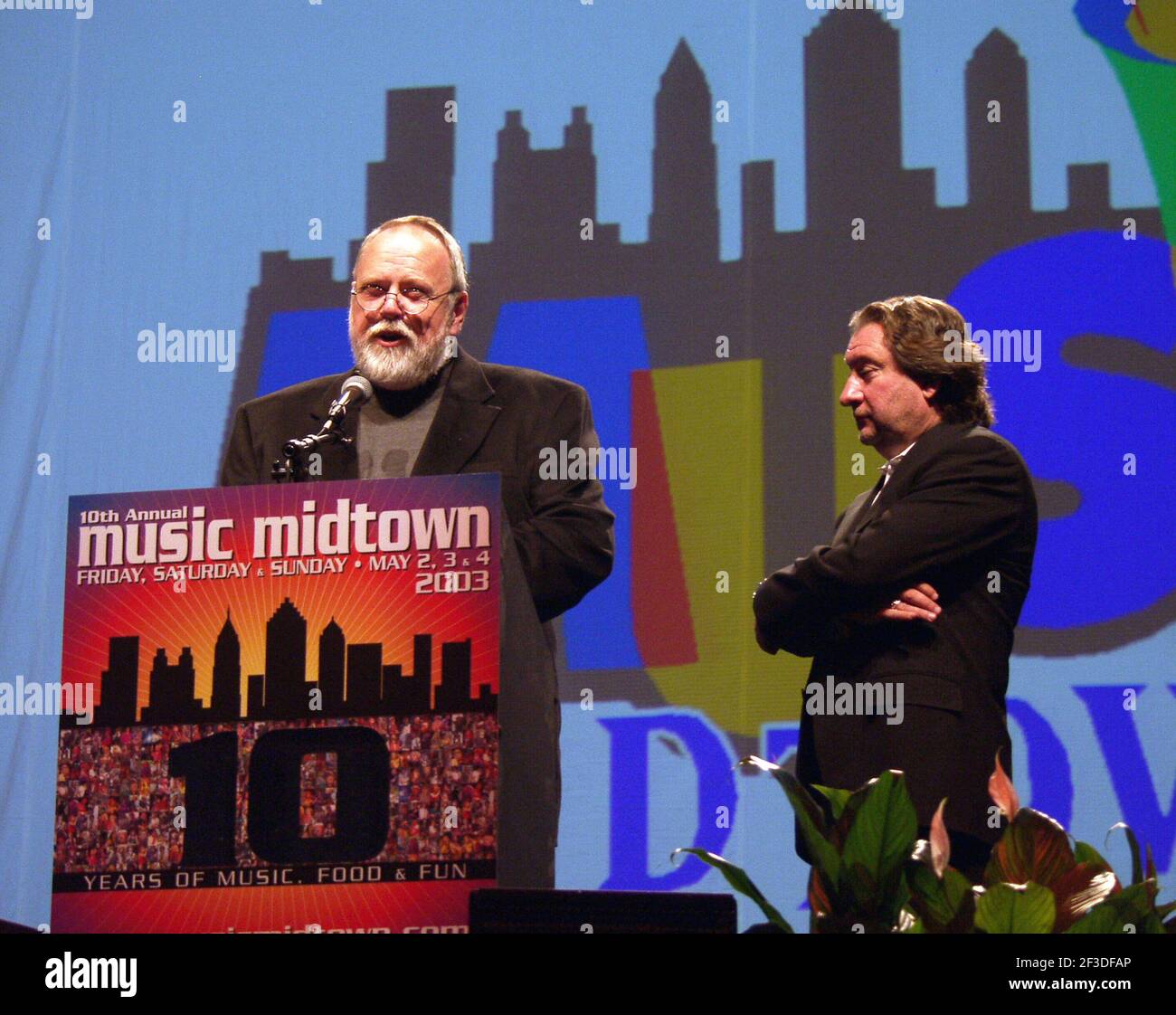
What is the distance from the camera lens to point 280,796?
2.31 metres

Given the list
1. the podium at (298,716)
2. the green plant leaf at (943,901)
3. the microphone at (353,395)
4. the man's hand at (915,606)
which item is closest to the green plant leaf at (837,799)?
the green plant leaf at (943,901)

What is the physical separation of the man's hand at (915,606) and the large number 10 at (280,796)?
3.55 feet

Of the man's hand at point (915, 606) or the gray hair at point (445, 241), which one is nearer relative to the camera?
the man's hand at point (915, 606)

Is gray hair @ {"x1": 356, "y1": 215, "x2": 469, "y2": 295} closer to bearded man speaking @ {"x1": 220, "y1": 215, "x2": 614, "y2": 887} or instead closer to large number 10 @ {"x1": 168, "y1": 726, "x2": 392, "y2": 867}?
bearded man speaking @ {"x1": 220, "y1": 215, "x2": 614, "y2": 887}

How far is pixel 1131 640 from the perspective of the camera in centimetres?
462

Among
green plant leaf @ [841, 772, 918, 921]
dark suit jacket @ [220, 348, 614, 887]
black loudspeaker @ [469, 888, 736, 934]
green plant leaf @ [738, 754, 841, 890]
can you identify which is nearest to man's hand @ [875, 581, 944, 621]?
dark suit jacket @ [220, 348, 614, 887]

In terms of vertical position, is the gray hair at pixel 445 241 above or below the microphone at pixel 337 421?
above

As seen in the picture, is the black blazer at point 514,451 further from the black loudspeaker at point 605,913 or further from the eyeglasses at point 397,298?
the black loudspeaker at point 605,913

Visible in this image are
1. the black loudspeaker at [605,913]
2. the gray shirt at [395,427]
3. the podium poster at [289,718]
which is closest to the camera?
the black loudspeaker at [605,913]

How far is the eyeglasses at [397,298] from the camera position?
3.34 meters

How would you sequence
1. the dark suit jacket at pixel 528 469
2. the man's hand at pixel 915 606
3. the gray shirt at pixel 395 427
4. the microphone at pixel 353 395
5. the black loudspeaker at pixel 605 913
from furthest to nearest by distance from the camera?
1. the gray shirt at pixel 395 427
2. the man's hand at pixel 915 606
3. the microphone at pixel 353 395
4. the dark suit jacket at pixel 528 469
5. the black loudspeaker at pixel 605 913

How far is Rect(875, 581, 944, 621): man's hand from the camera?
298 cm

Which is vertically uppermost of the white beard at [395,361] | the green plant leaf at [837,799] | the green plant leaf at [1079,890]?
the white beard at [395,361]
